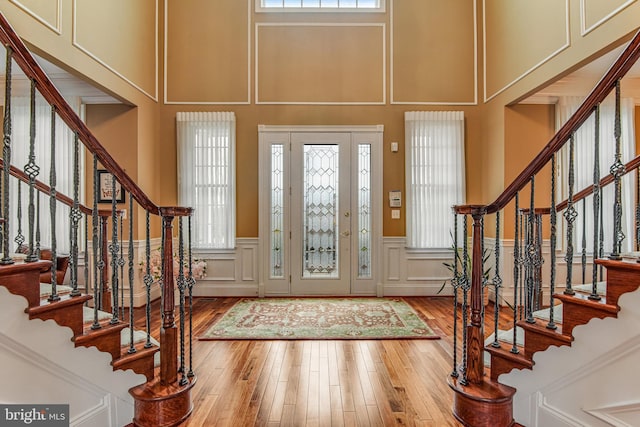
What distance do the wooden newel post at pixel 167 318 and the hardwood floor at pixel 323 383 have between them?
310 mm

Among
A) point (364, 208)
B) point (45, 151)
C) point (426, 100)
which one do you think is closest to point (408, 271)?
point (364, 208)

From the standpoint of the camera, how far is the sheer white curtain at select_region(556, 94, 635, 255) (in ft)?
14.3

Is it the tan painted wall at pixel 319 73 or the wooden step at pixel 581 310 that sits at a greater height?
the tan painted wall at pixel 319 73

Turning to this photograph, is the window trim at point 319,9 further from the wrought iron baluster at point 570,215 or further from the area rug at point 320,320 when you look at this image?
the wrought iron baluster at point 570,215

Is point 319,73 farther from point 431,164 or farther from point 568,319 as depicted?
point 568,319

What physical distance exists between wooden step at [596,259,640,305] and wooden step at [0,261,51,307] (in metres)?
2.46

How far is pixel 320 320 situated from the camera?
4047mm

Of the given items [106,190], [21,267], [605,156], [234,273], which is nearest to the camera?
[21,267]

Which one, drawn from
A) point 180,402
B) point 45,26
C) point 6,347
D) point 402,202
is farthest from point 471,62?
point 6,347

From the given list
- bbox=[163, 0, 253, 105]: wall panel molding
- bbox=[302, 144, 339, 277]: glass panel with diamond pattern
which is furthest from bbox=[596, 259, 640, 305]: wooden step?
bbox=[163, 0, 253, 105]: wall panel molding

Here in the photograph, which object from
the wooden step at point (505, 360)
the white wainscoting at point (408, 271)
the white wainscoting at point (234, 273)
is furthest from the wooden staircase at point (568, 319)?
the white wainscoting at point (234, 273)

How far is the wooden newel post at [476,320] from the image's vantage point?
2.14 m

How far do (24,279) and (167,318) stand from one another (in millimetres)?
792

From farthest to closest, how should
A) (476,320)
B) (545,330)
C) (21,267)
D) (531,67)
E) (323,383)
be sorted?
(531,67), (323,383), (476,320), (545,330), (21,267)
